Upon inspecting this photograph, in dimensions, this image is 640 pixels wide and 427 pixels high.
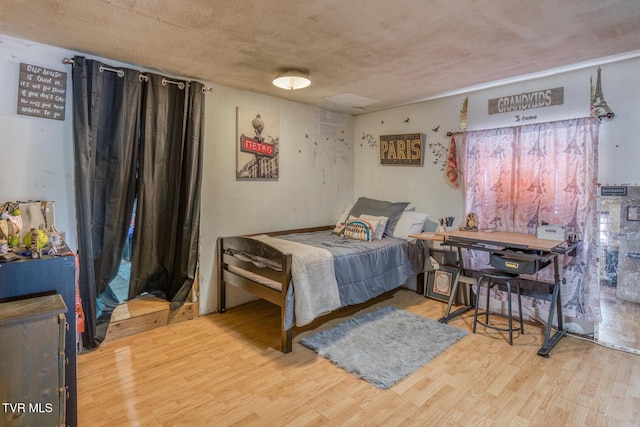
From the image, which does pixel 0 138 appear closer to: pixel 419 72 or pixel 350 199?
pixel 419 72

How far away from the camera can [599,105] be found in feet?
8.97

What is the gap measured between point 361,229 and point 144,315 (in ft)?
7.07

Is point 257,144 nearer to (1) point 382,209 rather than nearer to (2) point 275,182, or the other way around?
(2) point 275,182

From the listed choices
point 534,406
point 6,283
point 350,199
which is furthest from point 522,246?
point 6,283

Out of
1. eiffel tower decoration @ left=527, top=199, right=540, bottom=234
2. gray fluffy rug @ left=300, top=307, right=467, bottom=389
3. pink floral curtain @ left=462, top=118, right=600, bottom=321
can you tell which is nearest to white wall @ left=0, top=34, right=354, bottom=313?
gray fluffy rug @ left=300, top=307, right=467, bottom=389

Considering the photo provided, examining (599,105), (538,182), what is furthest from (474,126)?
(599,105)

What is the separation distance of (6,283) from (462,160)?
11.8 ft

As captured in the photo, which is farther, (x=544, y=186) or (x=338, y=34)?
(x=544, y=186)

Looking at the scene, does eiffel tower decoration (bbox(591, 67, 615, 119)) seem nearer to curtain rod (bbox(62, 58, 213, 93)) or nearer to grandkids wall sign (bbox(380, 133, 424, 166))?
grandkids wall sign (bbox(380, 133, 424, 166))

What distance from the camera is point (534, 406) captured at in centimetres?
199

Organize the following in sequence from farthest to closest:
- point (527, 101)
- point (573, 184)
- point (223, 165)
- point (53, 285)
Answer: point (223, 165)
point (527, 101)
point (573, 184)
point (53, 285)

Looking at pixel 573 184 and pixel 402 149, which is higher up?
pixel 402 149

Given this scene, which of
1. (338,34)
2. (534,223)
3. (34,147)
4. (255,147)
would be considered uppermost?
(338,34)

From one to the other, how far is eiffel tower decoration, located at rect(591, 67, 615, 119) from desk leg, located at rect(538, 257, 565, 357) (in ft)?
3.85
